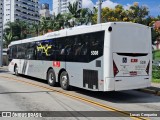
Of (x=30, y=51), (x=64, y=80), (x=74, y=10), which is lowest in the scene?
(x=64, y=80)

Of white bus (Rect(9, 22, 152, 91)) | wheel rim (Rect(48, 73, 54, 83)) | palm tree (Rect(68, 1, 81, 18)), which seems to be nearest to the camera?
white bus (Rect(9, 22, 152, 91))

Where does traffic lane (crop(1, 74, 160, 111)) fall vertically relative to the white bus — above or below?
below

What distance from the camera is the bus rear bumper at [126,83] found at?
39.5 feet

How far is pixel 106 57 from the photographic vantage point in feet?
39.6

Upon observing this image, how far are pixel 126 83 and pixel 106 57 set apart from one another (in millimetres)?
1406

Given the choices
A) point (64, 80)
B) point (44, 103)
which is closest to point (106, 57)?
point (44, 103)

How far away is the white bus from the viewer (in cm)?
1216

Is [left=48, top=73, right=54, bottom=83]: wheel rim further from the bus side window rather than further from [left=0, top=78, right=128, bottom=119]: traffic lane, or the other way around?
[left=0, top=78, right=128, bottom=119]: traffic lane

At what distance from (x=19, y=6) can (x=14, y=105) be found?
494 feet

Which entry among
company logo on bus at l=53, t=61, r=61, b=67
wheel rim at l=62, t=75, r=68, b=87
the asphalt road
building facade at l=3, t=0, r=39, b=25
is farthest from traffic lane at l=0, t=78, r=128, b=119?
building facade at l=3, t=0, r=39, b=25

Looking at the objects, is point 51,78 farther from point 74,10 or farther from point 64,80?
point 74,10

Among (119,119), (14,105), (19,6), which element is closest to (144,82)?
(119,119)

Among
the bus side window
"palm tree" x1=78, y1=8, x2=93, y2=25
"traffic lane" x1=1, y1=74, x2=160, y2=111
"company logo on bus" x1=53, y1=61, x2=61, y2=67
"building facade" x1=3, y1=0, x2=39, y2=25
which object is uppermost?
"building facade" x1=3, y1=0, x2=39, y2=25

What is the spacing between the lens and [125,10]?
50.3 meters
